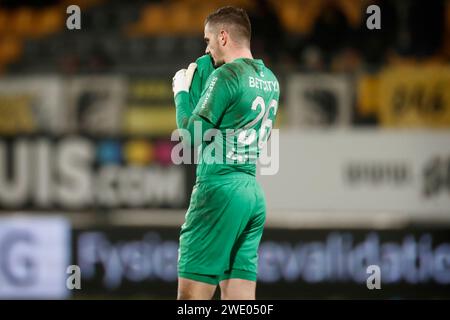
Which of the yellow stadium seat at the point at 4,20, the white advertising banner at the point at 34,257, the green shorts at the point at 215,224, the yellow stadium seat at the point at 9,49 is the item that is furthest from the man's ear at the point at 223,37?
the yellow stadium seat at the point at 4,20

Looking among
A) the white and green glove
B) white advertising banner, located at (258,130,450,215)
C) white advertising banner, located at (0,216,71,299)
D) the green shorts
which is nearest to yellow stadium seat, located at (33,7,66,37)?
white advertising banner, located at (0,216,71,299)

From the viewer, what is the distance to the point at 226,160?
4.69 meters

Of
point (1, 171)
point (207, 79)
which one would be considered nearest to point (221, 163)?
point (207, 79)

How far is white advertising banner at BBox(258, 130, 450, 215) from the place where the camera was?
346 inches

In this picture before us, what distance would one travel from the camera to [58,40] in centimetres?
1176

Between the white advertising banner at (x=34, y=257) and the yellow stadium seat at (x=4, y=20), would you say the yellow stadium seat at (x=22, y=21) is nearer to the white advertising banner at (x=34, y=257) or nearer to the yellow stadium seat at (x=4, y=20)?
the yellow stadium seat at (x=4, y=20)

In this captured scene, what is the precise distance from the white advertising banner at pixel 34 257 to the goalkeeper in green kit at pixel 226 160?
4587 mm

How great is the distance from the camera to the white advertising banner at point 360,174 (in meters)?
8.78

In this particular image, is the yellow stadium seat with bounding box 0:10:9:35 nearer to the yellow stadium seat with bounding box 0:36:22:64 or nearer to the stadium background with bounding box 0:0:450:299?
the yellow stadium seat with bounding box 0:36:22:64

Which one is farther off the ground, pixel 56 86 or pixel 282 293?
pixel 56 86

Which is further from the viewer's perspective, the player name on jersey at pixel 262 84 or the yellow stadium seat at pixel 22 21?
the yellow stadium seat at pixel 22 21

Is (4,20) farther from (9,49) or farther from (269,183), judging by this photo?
(269,183)

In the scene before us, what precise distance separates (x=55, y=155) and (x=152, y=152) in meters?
0.98

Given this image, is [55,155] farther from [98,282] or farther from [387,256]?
[387,256]
